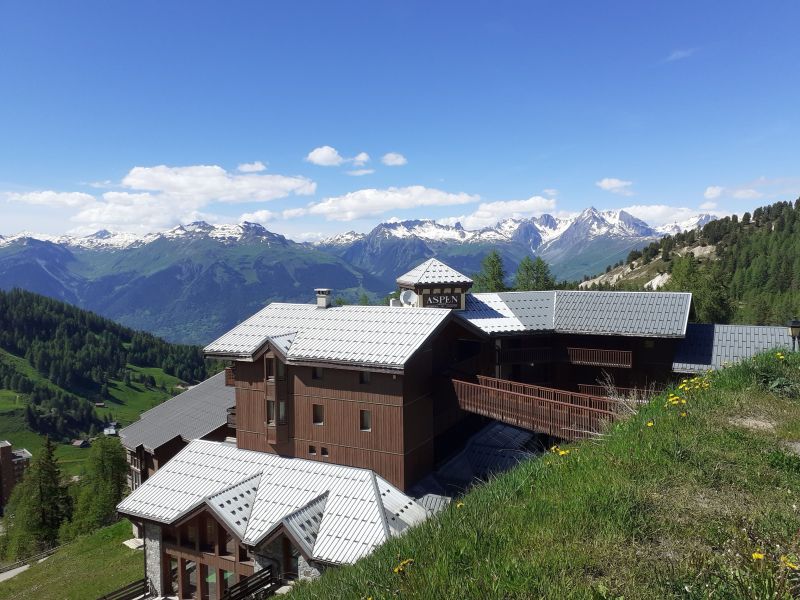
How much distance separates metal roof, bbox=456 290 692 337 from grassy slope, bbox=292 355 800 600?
20.9 metres

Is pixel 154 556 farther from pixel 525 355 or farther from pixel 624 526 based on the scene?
pixel 624 526

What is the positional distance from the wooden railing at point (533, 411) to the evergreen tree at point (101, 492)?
40482 millimetres

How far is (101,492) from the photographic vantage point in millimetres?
52062

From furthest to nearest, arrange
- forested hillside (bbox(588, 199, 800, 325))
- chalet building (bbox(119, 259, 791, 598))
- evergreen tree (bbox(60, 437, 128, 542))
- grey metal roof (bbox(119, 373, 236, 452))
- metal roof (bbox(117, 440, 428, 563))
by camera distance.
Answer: forested hillside (bbox(588, 199, 800, 325))
evergreen tree (bbox(60, 437, 128, 542))
grey metal roof (bbox(119, 373, 236, 452))
chalet building (bbox(119, 259, 791, 598))
metal roof (bbox(117, 440, 428, 563))

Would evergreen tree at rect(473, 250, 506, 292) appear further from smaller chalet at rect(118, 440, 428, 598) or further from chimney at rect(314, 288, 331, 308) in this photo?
smaller chalet at rect(118, 440, 428, 598)

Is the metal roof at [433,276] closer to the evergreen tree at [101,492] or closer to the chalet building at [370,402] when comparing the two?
the chalet building at [370,402]

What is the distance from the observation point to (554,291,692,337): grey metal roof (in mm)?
29438

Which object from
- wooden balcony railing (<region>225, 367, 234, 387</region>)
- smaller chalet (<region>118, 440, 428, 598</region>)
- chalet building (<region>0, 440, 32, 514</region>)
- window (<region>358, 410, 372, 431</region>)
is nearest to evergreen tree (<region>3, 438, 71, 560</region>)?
wooden balcony railing (<region>225, 367, 234, 387</region>)

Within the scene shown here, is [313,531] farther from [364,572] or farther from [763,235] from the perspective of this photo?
[763,235]

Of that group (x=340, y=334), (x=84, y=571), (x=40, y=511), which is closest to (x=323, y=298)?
(x=340, y=334)

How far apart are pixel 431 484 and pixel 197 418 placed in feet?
68.0

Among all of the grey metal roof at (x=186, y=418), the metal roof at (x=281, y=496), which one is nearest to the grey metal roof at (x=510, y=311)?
the metal roof at (x=281, y=496)

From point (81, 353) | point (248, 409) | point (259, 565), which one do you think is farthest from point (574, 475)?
point (81, 353)

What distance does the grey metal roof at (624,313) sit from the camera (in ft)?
96.6
